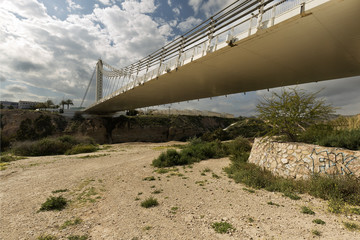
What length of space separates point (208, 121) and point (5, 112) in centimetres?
5709

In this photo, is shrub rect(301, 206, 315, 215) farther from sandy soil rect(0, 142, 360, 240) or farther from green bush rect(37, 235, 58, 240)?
green bush rect(37, 235, 58, 240)

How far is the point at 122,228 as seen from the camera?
430cm

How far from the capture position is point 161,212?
16.8 feet

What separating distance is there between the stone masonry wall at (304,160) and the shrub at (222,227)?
457cm

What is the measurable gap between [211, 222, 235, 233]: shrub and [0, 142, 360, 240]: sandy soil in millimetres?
126

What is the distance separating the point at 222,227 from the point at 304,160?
5154mm

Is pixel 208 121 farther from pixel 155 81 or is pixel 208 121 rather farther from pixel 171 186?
pixel 171 186

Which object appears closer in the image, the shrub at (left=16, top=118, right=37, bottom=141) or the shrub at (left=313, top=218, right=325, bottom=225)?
the shrub at (left=313, top=218, right=325, bottom=225)

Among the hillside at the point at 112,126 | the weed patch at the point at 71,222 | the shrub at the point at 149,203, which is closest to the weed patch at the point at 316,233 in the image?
the shrub at the point at 149,203

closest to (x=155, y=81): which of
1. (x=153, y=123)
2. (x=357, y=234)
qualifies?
(x=357, y=234)

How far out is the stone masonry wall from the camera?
591cm

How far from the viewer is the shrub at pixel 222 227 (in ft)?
13.3

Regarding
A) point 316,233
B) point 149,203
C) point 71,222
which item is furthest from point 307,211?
point 71,222

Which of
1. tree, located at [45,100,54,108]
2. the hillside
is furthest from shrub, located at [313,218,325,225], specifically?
tree, located at [45,100,54,108]
